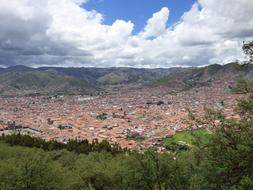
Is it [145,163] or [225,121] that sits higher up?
[225,121]

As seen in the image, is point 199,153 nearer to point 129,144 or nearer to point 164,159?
point 164,159

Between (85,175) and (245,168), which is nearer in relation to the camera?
(245,168)

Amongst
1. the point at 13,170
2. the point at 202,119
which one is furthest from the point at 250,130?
the point at 13,170

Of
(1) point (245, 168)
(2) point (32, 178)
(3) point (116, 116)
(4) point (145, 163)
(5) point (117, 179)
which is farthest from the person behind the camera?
(3) point (116, 116)

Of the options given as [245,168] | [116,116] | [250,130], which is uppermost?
[250,130]

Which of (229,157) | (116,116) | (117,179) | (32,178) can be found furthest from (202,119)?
(116,116)

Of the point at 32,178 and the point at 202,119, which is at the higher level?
the point at 202,119

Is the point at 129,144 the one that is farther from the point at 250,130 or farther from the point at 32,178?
the point at 250,130

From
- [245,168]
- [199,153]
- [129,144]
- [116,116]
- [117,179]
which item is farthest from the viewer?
[116,116]

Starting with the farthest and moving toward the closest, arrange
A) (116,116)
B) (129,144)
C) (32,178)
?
(116,116) → (129,144) → (32,178)
